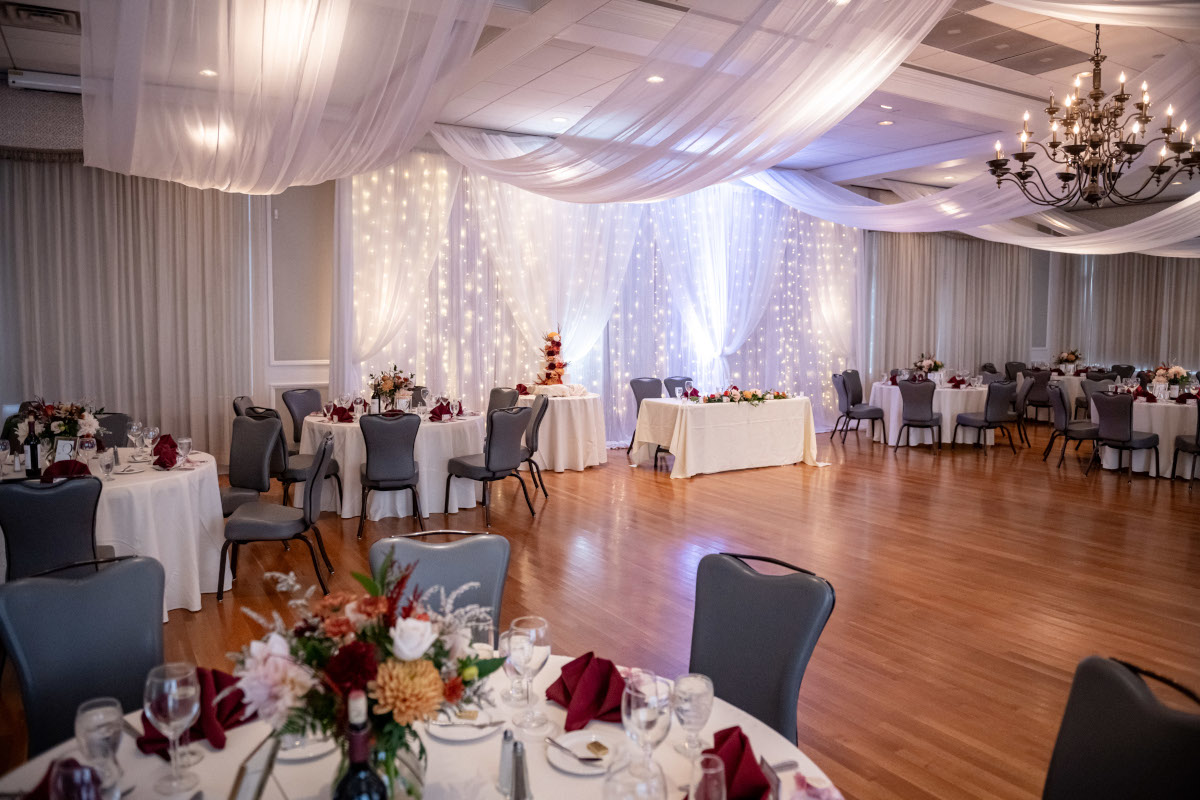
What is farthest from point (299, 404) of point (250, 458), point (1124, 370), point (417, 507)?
point (1124, 370)

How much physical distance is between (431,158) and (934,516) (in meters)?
6.30

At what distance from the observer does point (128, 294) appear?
7.90m

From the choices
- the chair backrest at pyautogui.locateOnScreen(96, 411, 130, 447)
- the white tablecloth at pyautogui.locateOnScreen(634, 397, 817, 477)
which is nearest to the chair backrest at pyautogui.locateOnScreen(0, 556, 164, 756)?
the chair backrest at pyautogui.locateOnScreen(96, 411, 130, 447)

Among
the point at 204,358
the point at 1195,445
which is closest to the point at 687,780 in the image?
the point at 204,358

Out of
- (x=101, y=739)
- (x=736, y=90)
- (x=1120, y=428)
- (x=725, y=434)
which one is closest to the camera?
(x=101, y=739)

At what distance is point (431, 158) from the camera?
9.04 m

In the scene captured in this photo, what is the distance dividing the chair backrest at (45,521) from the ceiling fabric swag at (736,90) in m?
3.31

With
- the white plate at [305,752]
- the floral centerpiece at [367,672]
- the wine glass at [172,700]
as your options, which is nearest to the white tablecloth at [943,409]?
the white plate at [305,752]

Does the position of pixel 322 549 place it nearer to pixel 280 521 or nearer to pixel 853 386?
pixel 280 521

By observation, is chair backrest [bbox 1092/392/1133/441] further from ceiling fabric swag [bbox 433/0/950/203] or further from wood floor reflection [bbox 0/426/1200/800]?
ceiling fabric swag [bbox 433/0/950/203]

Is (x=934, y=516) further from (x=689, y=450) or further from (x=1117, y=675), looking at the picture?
(x=1117, y=675)

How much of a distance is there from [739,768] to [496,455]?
515 cm

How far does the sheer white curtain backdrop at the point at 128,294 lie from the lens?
7434 millimetres

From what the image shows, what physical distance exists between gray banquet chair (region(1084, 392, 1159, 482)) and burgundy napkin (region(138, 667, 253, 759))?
30.2 ft
